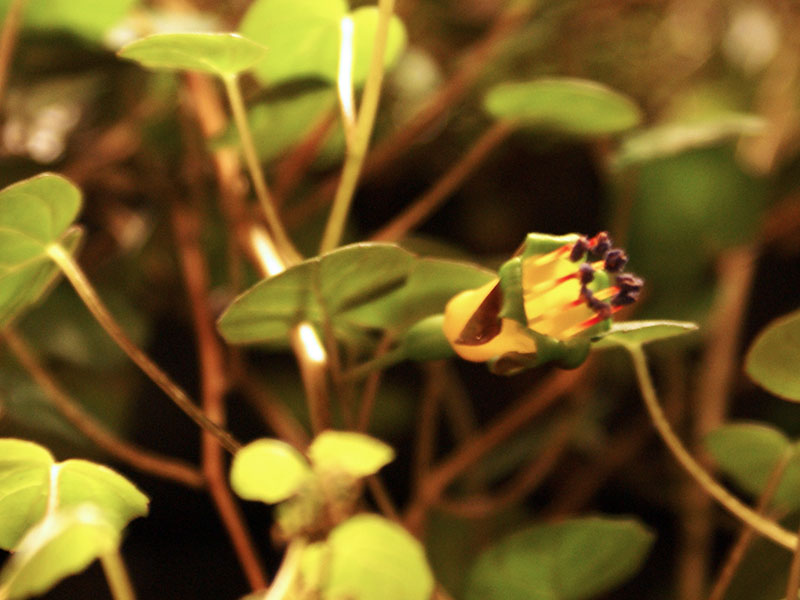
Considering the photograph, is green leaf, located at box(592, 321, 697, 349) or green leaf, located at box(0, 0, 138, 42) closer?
green leaf, located at box(592, 321, 697, 349)

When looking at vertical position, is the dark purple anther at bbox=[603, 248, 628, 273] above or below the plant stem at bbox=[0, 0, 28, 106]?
below

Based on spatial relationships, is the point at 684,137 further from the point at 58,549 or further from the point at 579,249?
the point at 58,549

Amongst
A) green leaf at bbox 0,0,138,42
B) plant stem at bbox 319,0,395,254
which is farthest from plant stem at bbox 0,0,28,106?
plant stem at bbox 319,0,395,254

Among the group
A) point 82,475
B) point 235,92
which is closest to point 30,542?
point 82,475

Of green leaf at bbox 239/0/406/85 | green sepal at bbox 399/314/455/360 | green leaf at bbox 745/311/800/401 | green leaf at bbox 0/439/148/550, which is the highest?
green leaf at bbox 239/0/406/85

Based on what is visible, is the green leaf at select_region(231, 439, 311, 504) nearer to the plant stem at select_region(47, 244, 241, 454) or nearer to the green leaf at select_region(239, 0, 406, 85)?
the plant stem at select_region(47, 244, 241, 454)

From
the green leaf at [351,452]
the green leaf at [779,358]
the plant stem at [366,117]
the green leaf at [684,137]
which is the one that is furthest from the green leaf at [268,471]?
the green leaf at [684,137]
